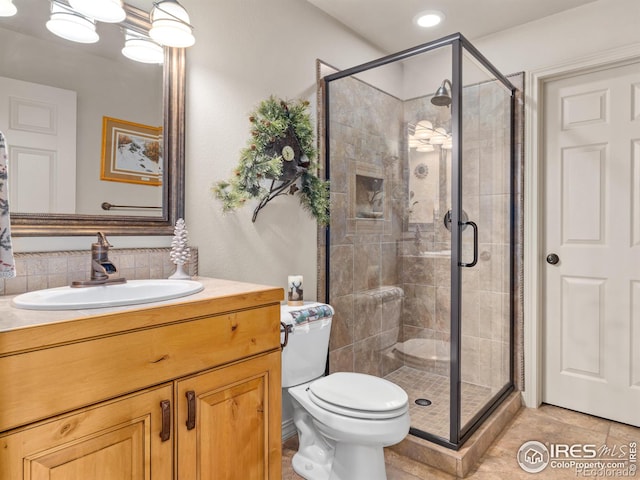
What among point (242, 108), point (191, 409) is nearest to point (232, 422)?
point (191, 409)

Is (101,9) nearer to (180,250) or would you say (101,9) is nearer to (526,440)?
(180,250)

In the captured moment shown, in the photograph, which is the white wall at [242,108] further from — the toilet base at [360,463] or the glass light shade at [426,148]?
the toilet base at [360,463]

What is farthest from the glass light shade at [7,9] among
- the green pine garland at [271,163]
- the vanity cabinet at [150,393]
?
the vanity cabinet at [150,393]

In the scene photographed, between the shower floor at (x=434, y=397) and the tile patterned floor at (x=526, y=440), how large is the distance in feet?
0.64

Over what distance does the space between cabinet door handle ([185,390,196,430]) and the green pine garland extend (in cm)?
92

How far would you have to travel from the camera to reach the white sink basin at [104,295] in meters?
0.95

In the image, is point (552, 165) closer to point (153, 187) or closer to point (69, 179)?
point (153, 187)

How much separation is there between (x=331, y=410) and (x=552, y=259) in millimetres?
1787

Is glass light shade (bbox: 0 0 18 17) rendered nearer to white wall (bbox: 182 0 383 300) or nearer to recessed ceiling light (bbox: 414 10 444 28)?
white wall (bbox: 182 0 383 300)

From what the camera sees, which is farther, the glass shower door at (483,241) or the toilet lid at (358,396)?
the glass shower door at (483,241)

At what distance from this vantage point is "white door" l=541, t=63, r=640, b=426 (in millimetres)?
2240

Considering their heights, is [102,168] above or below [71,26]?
below

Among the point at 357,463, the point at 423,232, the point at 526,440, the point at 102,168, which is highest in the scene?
the point at 102,168

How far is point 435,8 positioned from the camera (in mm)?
2311
